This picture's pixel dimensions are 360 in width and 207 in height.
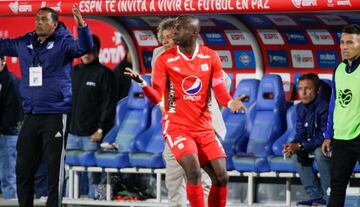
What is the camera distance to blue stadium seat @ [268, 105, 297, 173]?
12.8 m

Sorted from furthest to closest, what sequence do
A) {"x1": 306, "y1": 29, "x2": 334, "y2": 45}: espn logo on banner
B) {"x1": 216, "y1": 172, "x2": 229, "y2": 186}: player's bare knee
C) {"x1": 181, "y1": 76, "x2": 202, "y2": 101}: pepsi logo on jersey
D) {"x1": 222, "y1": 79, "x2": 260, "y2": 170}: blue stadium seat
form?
{"x1": 306, "y1": 29, "x2": 334, "y2": 45}: espn logo on banner < {"x1": 222, "y1": 79, "x2": 260, "y2": 170}: blue stadium seat < {"x1": 181, "y1": 76, "x2": 202, "y2": 101}: pepsi logo on jersey < {"x1": 216, "y1": 172, "x2": 229, "y2": 186}: player's bare knee

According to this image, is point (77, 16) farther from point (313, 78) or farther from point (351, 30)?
point (313, 78)

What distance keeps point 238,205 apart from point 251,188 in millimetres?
244

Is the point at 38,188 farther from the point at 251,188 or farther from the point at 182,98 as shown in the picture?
the point at 182,98

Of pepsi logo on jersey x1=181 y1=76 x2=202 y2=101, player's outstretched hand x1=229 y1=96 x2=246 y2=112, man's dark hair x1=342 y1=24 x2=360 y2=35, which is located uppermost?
man's dark hair x1=342 y1=24 x2=360 y2=35

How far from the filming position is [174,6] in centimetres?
1288

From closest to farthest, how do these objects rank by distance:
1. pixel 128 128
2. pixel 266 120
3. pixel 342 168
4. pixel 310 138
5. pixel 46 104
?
pixel 342 168, pixel 46 104, pixel 310 138, pixel 266 120, pixel 128 128

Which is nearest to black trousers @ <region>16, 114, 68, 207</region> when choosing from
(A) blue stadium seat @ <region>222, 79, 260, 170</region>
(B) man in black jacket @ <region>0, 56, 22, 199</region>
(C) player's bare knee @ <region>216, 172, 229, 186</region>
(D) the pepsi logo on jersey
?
(D) the pepsi logo on jersey

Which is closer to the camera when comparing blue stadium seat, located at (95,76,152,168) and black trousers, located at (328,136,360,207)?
black trousers, located at (328,136,360,207)

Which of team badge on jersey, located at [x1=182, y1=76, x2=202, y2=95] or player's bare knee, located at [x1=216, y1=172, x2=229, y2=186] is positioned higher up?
team badge on jersey, located at [x1=182, y1=76, x2=202, y2=95]

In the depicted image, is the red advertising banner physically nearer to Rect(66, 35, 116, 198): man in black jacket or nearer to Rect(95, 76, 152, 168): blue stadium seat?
Rect(66, 35, 116, 198): man in black jacket

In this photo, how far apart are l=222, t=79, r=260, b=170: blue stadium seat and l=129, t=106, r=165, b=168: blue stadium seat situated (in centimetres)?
79

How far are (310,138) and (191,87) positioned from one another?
2.78 meters

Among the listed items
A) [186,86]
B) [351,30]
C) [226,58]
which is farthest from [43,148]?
[226,58]
